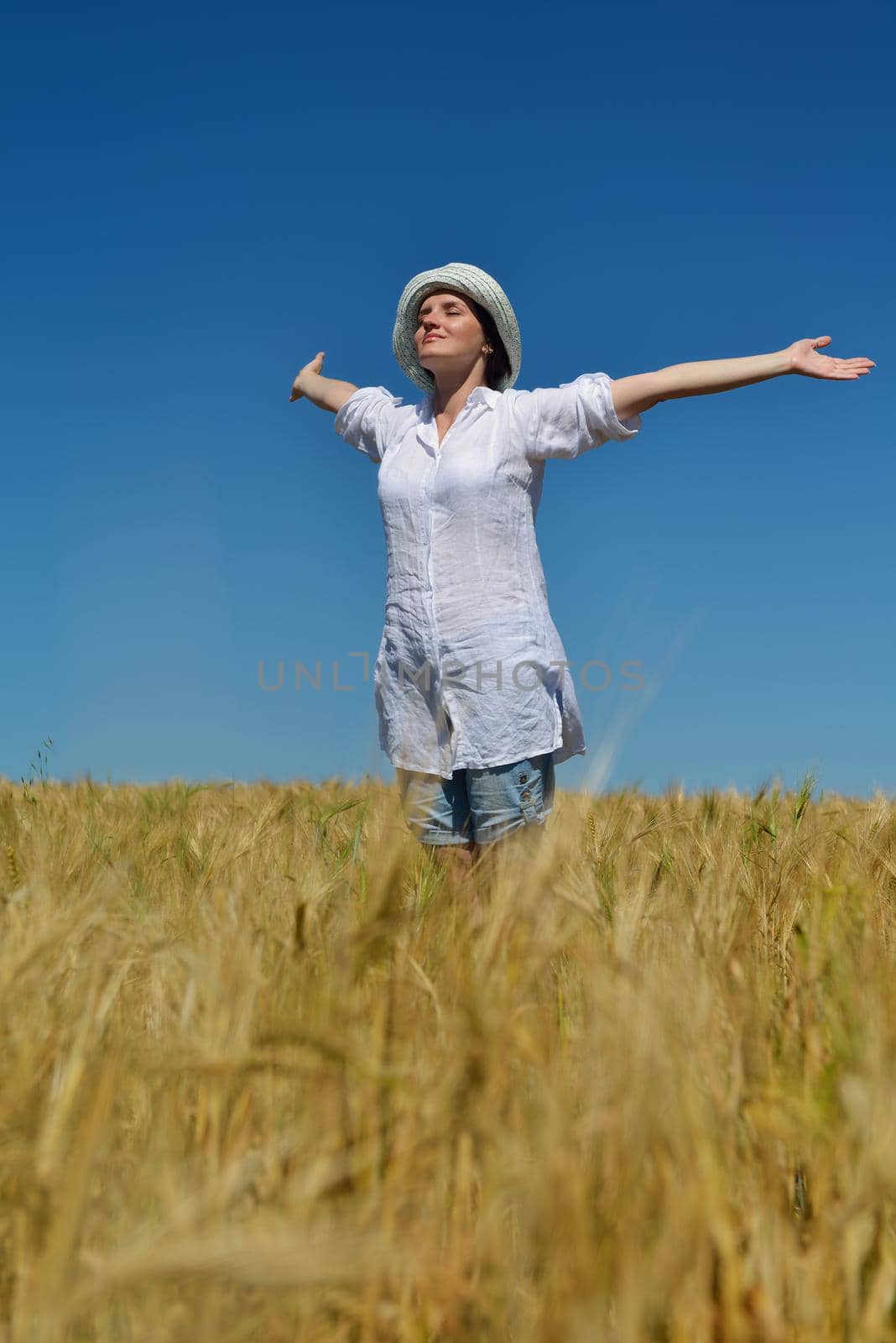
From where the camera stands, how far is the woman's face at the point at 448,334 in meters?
2.86

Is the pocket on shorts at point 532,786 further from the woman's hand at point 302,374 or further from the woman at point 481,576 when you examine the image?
the woman's hand at point 302,374

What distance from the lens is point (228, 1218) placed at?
0.84 m

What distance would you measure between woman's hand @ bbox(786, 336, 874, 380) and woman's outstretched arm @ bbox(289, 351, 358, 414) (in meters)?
1.34

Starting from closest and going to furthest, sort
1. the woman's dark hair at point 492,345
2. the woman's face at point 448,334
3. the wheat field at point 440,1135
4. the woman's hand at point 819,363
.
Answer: the wheat field at point 440,1135, the woman's hand at point 819,363, the woman's face at point 448,334, the woman's dark hair at point 492,345

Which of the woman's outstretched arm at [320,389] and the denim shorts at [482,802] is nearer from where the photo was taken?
the denim shorts at [482,802]

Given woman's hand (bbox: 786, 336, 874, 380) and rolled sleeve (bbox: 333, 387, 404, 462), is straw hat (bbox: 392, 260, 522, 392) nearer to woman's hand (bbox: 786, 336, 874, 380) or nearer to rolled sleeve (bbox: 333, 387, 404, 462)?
rolled sleeve (bbox: 333, 387, 404, 462)

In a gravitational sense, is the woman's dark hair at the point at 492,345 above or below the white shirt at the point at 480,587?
above

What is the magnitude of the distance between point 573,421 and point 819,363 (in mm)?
605

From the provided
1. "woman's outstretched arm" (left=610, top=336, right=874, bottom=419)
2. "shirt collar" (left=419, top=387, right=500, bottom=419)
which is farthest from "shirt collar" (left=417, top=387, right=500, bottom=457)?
"woman's outstretched arm" (left=610, top=336, right=874, bottom=419)

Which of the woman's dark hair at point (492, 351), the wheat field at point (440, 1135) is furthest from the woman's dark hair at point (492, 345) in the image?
the wheat field at point (440, 1135)

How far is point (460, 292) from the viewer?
116 inches

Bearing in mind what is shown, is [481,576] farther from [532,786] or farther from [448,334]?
[448,334]

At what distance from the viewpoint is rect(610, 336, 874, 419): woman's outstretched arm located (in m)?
2.61

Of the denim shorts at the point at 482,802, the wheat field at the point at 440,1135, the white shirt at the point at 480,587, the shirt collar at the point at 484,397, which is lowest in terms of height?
the wheat field at the point at 440,1135
